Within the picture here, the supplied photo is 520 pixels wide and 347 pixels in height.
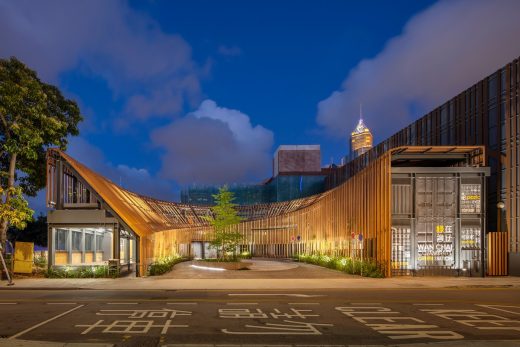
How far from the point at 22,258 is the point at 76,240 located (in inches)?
448

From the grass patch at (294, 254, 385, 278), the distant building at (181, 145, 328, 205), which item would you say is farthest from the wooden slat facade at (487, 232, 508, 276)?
the distant building at (181, 145, 328, 205)

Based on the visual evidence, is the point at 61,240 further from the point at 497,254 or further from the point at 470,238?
the point at 497,254

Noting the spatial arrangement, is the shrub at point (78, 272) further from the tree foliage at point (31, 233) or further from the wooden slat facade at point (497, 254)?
the tree foliage at point (31, 233)

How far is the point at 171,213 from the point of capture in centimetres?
5897

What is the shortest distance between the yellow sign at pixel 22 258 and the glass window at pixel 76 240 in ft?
32.0

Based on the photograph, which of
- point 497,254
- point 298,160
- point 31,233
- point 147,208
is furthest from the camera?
point 298,160

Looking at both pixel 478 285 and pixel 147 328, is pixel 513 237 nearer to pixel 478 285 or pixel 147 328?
pixel 478 285

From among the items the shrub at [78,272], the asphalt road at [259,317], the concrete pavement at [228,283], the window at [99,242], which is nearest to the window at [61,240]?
the shrub at [78,272]

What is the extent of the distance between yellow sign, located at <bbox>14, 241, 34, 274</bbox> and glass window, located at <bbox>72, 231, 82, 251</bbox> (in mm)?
9763

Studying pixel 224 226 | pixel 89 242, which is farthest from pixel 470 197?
pixel 89 242

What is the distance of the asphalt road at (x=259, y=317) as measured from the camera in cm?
1129

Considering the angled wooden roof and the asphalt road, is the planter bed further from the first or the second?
the asphalt road

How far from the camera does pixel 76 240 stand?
40875 mm

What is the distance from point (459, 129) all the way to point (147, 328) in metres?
37.2
